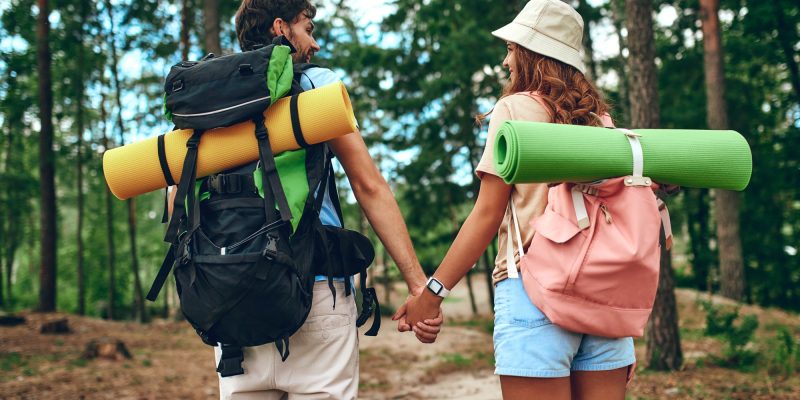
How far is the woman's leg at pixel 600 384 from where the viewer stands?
8.00ft

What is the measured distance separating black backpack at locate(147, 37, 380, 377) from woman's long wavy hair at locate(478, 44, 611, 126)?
765 mm

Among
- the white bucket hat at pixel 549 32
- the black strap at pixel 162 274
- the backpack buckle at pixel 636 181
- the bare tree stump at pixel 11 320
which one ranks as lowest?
the bare tree stump at pixel 11 320

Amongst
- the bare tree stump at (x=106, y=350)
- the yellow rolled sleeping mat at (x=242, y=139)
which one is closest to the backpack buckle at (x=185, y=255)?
the yellow rolled sleeping mat at (x=242, y=139)

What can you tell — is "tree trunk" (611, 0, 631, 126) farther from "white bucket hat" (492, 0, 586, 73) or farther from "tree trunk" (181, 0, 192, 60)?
"white bucket hat" (492, 0, 586, 73)

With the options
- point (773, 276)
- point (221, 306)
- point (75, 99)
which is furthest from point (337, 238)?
point (773, 276)

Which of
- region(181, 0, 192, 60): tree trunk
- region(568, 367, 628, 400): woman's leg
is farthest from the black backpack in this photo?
region(181, 0, 192, 60): tree trunk

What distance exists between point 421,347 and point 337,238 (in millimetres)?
11291

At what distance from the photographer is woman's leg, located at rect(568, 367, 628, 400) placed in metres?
2.44

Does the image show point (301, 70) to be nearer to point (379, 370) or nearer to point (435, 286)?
point (435, 286)

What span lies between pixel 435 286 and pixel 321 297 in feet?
1.61

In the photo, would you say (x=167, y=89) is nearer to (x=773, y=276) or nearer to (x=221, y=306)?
(x=221, y=306)

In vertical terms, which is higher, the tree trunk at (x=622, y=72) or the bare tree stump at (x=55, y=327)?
the tree trunk at (x=622, y=72)

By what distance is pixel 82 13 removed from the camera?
1720 cm

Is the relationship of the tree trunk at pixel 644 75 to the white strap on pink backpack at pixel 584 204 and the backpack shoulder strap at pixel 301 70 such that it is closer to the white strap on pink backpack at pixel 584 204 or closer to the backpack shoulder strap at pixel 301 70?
the white strap on pink backpack at pixel 584 204
